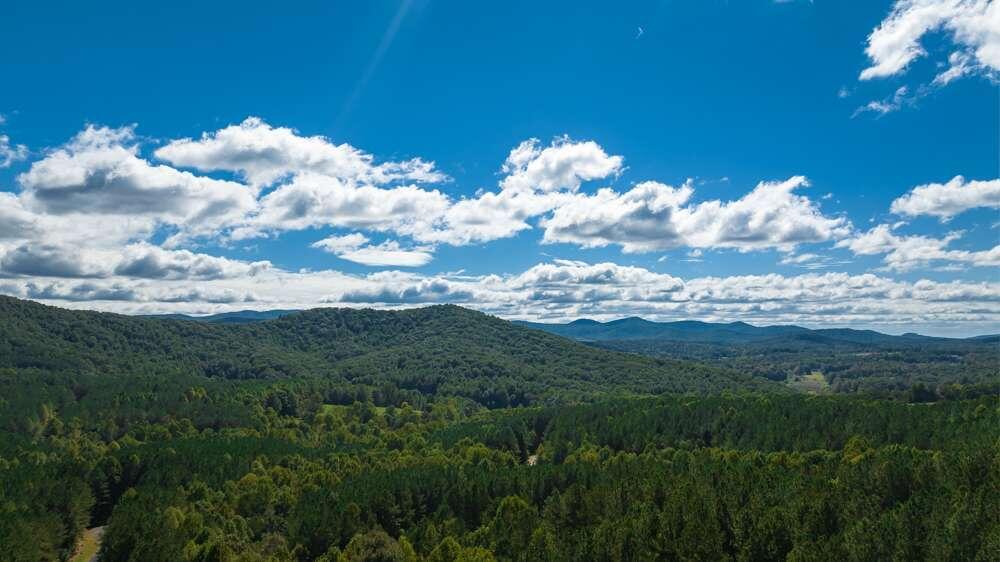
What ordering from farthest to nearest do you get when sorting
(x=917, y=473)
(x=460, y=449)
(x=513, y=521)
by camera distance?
1. (x=460, y=449)
2. (x=513, y=521)
3. (x=917, y=473)

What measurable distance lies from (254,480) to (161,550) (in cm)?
3798

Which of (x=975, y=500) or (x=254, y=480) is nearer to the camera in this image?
(x=975, y=500)

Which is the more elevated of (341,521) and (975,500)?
(975,500)

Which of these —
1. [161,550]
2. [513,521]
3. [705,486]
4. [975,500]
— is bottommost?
[161,550]

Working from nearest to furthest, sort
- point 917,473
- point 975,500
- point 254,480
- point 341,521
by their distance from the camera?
point 975,500, point 917,473, point 341,521, point 254,480

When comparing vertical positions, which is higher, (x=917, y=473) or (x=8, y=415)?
(x=917, y=473)

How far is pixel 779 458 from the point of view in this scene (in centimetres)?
11288

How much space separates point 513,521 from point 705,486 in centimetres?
2431

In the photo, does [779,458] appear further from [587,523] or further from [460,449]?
[460,449]

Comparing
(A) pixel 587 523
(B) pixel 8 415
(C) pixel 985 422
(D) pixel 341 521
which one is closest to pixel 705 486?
(A) pixel 587 523

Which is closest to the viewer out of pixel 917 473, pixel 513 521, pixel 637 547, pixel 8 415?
pixel 637 547

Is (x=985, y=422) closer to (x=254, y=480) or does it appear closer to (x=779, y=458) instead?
(x=779, y=458)

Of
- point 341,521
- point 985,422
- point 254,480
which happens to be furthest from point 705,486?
point 254,480

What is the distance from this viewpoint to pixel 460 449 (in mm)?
155875
